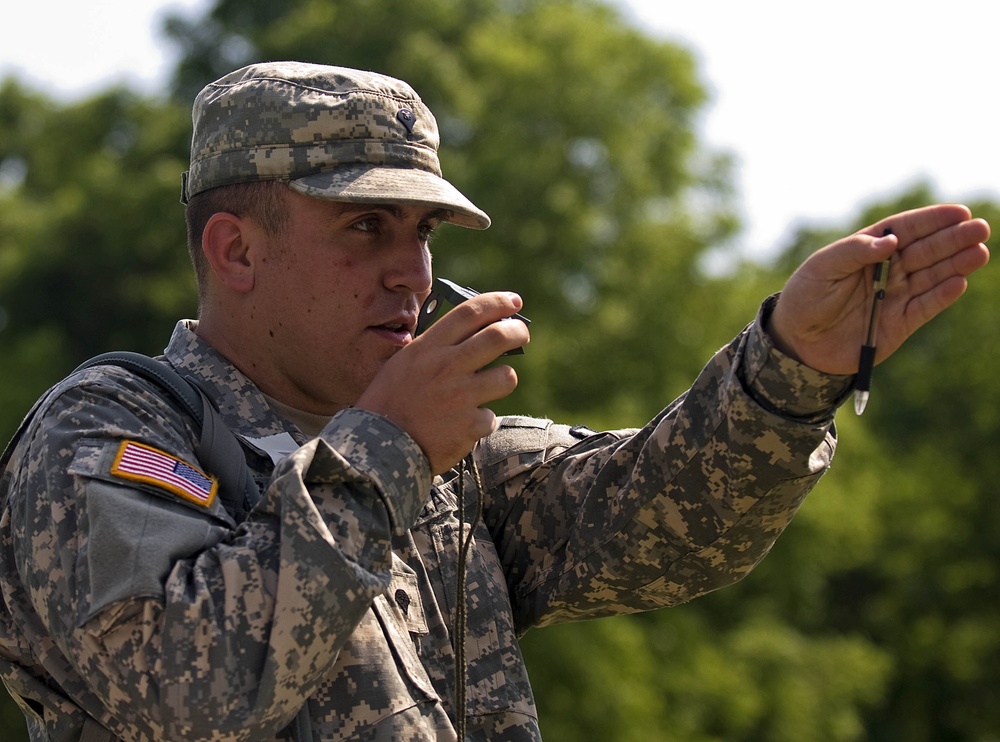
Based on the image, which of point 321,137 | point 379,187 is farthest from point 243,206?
point 379,187

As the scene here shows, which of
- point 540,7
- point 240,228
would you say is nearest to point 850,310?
point 240,228

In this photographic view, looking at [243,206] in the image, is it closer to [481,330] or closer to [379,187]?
[379,187]

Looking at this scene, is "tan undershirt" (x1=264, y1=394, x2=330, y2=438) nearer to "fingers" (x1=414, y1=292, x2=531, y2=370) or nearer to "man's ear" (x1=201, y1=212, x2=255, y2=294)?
"man's ear" (x1=201, y1=212, x2=255, y2=294)

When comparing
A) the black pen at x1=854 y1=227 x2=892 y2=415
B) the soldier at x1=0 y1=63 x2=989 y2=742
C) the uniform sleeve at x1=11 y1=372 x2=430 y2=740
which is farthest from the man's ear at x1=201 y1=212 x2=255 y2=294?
the black pen at x1=854 y1=227 x2=892 y2=415

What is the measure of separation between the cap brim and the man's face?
0.06 meters

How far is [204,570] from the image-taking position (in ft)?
9.05

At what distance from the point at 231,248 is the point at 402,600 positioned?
3.02ft

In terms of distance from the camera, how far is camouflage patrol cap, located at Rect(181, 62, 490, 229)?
3391mm

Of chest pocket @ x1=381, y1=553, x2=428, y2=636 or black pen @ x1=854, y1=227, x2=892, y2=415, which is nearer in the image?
black pen @ x1=854, y1=227, x2=892, y2=415

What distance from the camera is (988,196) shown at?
Result: 35.5 meters

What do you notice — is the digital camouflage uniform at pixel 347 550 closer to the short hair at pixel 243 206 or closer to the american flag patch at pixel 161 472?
the american flag patch at pixel 161 472

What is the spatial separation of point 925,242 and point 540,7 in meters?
23.8

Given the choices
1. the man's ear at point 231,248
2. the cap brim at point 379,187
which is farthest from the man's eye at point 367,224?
the man's ear at point 231,248

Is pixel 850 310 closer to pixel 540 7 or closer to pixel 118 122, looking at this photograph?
pixel 540 7
